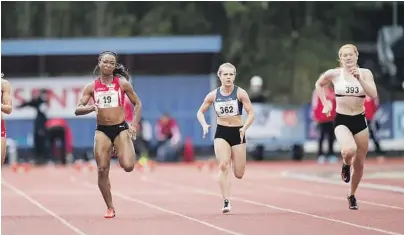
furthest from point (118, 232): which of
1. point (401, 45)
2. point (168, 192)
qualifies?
point (401, 45)

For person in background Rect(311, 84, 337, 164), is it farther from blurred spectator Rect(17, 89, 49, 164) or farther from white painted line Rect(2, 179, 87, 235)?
white painted line Rect(2, 179, 87, 235)

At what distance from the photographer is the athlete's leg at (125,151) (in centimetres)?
1377

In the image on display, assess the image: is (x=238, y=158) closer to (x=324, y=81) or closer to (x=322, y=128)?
(x=324, y=81)

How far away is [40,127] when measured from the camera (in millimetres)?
32688

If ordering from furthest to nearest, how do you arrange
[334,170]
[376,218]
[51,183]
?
[334,170]
[51,183]
[376,218]

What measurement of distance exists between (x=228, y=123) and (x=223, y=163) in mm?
539

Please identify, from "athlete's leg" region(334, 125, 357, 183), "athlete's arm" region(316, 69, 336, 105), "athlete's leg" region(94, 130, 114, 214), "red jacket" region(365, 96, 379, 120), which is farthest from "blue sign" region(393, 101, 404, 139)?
"athlete's leg" region(94, 130, 114, 214)

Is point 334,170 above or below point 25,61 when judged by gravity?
below

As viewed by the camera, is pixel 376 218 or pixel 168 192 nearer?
pixel 376 218

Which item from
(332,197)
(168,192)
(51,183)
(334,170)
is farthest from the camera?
(334,170)

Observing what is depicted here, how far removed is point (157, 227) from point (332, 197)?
19.4 ft

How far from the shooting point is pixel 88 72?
38.0m

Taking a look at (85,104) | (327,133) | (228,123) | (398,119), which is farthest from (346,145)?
(398,119)

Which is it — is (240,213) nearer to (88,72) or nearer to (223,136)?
(223,136)
